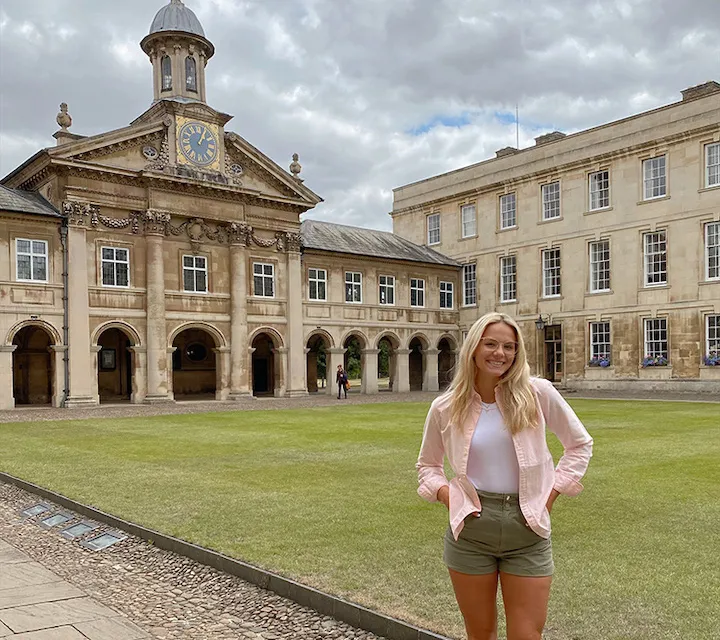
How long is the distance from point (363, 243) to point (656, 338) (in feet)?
53.2

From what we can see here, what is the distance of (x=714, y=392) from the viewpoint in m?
31.8

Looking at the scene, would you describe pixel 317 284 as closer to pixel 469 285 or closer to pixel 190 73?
pixel 469 285

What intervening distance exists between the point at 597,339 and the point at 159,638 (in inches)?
1364

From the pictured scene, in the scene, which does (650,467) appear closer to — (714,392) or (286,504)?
(286,504)

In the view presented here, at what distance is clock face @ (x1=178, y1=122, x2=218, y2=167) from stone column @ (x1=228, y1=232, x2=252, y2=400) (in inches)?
131

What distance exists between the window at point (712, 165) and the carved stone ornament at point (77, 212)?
26.8 meters

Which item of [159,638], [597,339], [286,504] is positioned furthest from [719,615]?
[597,339]

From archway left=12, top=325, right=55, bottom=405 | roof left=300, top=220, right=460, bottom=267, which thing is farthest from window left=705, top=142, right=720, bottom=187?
archway left=12, top=325, right=55, bottom=405

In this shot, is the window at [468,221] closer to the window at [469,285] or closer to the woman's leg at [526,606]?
the window at [469,285]

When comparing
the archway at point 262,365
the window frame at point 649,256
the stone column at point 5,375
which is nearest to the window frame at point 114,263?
the stone column at point 5,375

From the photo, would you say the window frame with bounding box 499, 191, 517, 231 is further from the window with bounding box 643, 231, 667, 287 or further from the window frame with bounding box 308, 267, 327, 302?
the window frame with bounding box 308, 267, 327, 302

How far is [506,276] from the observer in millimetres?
41438

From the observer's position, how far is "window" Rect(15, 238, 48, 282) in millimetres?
28234

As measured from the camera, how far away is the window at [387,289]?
40000 mm
